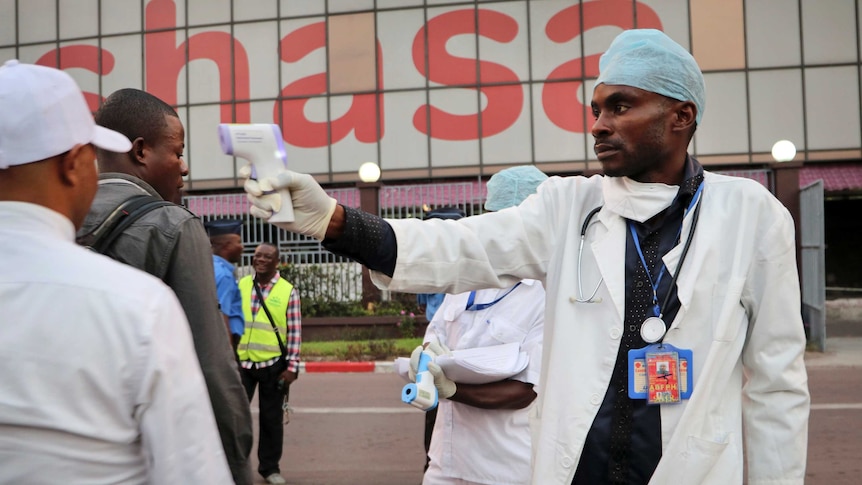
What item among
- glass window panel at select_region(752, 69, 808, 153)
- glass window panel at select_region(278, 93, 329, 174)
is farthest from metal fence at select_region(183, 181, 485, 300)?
glass window panel at select_region(752, 69, 808, 153)

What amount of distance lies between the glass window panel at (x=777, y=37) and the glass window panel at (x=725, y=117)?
0.67m

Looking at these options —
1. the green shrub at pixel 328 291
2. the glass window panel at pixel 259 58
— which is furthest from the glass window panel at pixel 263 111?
the green shrub at pixel 328 291

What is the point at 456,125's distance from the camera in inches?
897

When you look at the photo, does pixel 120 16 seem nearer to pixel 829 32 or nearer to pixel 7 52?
pixel 7 52

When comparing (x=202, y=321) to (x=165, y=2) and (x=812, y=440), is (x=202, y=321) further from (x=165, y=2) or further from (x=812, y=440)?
(x=165, y=2)

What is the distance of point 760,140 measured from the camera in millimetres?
21719

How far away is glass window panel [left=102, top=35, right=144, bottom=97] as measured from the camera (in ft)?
80.4

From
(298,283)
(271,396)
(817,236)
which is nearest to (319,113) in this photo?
(298,283)

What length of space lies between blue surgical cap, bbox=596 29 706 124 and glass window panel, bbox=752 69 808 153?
20.4 metres

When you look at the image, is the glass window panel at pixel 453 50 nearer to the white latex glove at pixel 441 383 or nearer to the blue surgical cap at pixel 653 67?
the white latex glove at pixel 441 383

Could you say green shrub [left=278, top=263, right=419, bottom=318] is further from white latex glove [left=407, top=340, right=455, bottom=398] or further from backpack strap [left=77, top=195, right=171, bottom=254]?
backpack strap [left=77, top=195, right=171, bottom=254]

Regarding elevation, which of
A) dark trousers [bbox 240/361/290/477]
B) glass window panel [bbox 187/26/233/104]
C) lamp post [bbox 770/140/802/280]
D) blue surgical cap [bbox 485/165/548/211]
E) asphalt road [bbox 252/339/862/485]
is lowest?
asphalt road [bbox 252/339/862/485]

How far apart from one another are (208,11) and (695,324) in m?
→ 23.6

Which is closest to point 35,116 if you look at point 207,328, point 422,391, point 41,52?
point 207,328
